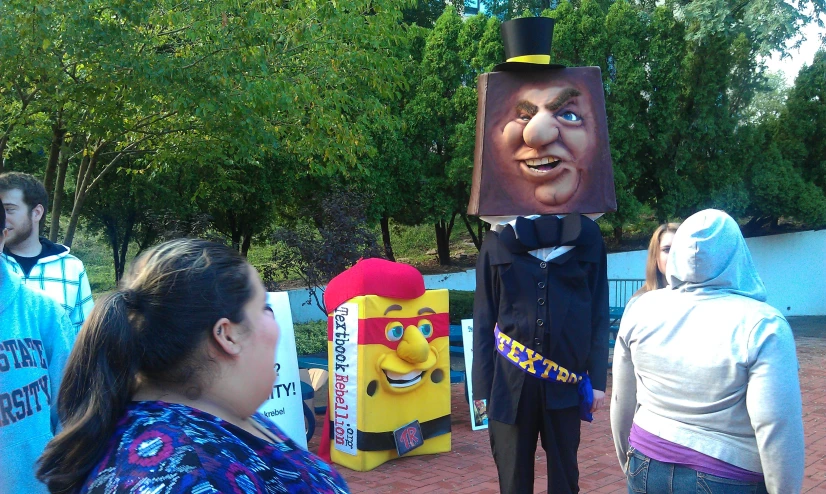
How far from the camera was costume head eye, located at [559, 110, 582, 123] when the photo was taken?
3.99m

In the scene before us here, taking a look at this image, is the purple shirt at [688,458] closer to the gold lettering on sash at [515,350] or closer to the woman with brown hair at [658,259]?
the gold lettering on sash at [515,350]

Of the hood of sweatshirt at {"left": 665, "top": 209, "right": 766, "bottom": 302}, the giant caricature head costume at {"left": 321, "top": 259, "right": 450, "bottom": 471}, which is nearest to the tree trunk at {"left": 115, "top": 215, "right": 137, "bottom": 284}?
the giant caricature head costume at {"left": 321, "top": 259, "right": 450, "bottom": 471}

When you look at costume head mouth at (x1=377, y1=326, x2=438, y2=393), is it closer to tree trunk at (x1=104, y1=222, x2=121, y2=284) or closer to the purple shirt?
the purple shirt

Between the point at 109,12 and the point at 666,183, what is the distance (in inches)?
459

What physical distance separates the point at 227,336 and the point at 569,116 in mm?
3087

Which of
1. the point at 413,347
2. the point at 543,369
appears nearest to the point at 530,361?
the point at 543,369

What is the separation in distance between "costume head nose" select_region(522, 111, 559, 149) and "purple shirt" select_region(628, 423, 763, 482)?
1830 mm

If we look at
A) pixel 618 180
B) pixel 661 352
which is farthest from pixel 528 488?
pixel 618 180

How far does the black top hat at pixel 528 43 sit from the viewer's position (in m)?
3.83

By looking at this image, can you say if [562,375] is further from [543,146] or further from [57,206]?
[57,206]

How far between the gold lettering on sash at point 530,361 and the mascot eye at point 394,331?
6.70 ft

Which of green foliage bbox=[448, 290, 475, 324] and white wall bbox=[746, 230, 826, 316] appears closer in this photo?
green foliage bbox=[448, 290, 475, 324]

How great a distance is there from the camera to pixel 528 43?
3877mm

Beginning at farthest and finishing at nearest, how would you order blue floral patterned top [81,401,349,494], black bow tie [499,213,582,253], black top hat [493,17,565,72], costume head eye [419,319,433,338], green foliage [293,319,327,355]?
1. green foliage [293,319,327,355]
2. costume head eye [419,319,433,338]
3. black top hat [493,17,565,72]
4. black bow tie [499,213,582,253]
5. blue floral patterned top [81,401,349,494]
